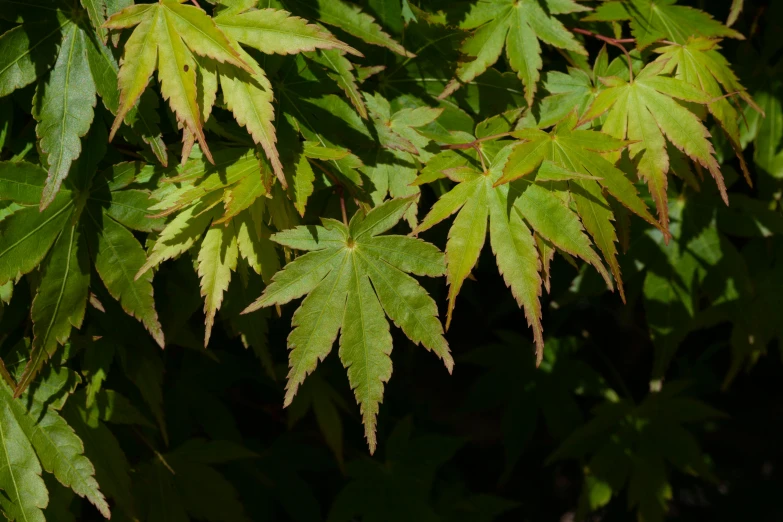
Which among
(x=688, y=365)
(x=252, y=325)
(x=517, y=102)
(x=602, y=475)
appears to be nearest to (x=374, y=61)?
(x=517, y=102)

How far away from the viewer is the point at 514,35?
1.34m

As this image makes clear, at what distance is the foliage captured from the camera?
1.11 metres

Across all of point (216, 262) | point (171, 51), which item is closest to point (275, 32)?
point (171, 51)

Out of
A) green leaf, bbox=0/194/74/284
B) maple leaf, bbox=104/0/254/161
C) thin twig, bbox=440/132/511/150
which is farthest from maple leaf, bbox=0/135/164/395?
thin twig, bbox=440/132/511/150

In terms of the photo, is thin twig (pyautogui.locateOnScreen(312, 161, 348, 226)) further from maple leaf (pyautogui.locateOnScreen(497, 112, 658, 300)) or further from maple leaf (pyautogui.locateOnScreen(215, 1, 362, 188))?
maple leaf (pyautogui.locateOnScreen(497, 112, 658, 300))

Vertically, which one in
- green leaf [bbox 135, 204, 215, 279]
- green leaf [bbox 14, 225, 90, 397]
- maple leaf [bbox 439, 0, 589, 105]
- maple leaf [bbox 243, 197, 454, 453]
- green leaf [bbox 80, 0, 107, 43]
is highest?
green leaf [bbox 80, 0, 107, 43]

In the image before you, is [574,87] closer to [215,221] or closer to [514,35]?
[514,35]

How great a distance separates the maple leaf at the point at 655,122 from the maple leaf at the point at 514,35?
4.9 inches

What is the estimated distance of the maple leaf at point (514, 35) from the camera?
4.33 ft

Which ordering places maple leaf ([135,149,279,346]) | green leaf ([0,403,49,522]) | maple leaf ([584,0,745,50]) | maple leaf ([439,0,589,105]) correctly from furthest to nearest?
maple leaf ([584,0,745,50]), maple leaf ([439,0,589,105]), green leaf ([0,403,49,522]), maple leaf ([135,149,279,346])

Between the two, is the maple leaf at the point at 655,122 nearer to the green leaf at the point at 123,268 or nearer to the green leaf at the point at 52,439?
the green leaf at the point at 123,268

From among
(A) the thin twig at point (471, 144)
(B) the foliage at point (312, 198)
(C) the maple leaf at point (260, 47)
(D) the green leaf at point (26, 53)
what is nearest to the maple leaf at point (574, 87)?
(B) the foliage at point (312, 198)

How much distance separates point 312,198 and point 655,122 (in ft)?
2.22

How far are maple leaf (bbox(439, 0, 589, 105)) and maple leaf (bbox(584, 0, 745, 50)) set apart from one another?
0.14m
